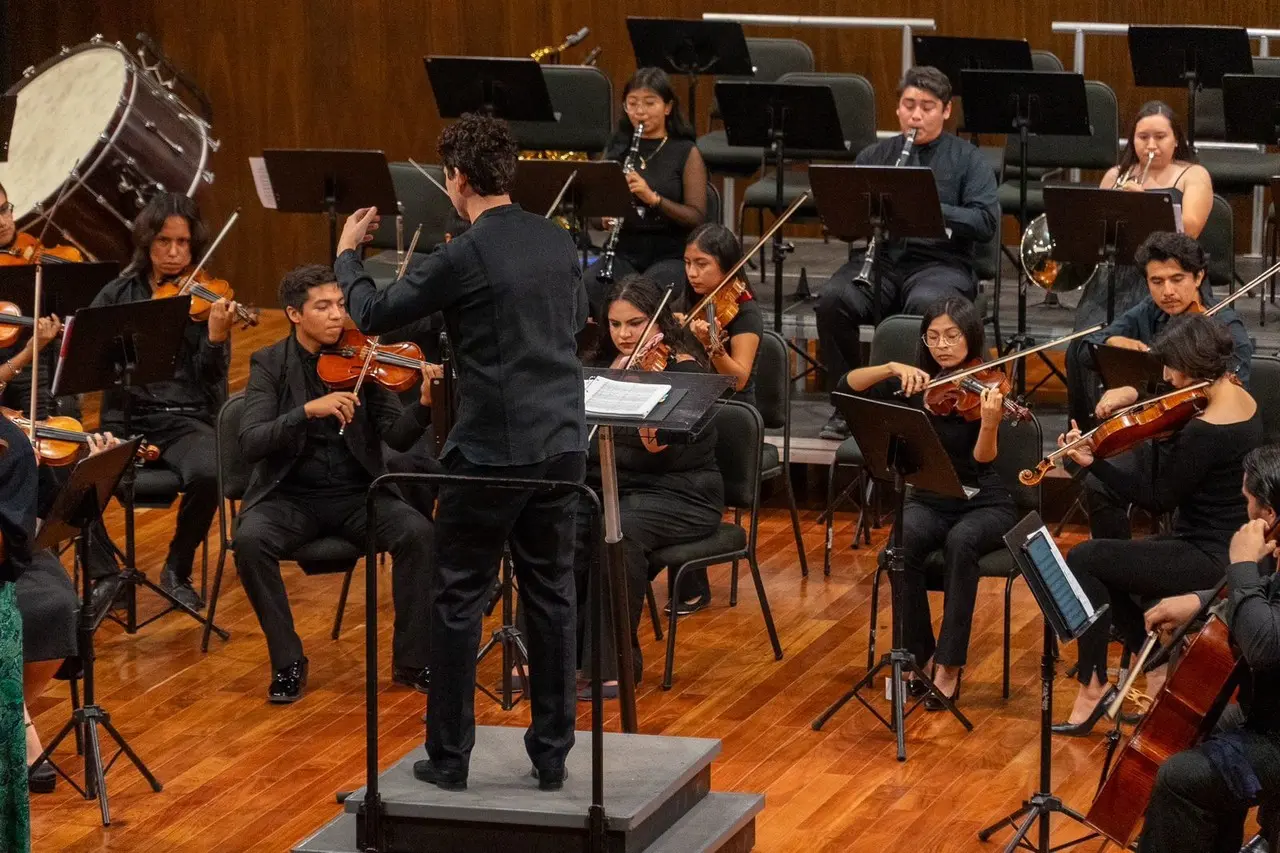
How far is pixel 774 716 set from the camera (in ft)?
17.8

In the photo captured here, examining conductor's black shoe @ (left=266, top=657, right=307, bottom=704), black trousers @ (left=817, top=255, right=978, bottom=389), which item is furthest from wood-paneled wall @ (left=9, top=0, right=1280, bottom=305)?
conductor's black shoe @ (left=266, top=657, right=307, bottom=704)

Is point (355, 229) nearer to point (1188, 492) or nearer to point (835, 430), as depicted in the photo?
point (1188, 492)

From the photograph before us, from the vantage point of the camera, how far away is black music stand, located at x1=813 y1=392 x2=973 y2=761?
16.4 feet

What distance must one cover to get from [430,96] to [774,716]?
218 inches

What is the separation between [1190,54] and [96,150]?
4347mm

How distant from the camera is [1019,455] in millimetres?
5555

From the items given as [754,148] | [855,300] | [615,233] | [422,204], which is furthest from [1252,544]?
[422,204]

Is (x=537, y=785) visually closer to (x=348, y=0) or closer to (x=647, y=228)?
(x=647, y=228)

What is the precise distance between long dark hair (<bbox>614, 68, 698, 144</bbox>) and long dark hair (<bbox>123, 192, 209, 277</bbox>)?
5.93ft

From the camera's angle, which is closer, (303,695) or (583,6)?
(303,695)

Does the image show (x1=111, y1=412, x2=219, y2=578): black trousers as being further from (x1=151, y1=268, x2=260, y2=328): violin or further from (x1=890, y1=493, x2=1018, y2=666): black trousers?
(x1=890, y1=493, x2=1018, y2=666): black trousers

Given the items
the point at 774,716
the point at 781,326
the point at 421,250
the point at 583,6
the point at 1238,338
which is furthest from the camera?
the point at 583,6

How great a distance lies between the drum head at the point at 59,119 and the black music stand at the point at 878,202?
310 centimetres

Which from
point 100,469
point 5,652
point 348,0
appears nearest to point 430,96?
point 348,0
